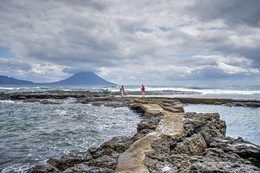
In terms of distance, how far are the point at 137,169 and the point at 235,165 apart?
2.26 meters

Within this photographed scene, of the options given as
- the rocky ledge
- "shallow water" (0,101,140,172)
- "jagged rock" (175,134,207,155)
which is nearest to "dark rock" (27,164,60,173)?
the rocky ledge

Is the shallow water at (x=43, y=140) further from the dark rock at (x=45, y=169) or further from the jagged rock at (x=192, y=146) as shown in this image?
the jagged rock at (x=192, y=146)

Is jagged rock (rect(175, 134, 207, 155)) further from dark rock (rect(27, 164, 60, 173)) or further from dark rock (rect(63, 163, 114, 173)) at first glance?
dark rock (rect(27, 164, 60, 173))

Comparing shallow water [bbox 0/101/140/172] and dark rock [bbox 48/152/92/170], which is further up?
dark rock [bbox 48/152/92/170]

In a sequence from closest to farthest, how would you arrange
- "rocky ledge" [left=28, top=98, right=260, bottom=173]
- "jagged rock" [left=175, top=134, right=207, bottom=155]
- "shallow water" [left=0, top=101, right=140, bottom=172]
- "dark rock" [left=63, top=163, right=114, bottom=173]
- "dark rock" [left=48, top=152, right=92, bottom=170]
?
"rocky ledge" [left=28, top=98, right=260, bottom=173]
"dark rock" [left=63, top=163, right=114, bottom=173]
"dark rock" [left=48, top=152, right=92, bottom=170]
"jagged rock" [left=175, top=134, right=207, bottom=155]
"shallow water" [left=0, top=101, right=140, bottom=172]

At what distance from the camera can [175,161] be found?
266 inches

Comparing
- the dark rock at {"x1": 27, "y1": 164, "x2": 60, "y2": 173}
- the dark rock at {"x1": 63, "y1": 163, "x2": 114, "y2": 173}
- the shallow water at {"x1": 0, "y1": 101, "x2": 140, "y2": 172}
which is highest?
the dark rock at {"x1": 63, "y1": 163, "x2": 114, "y2": 173}

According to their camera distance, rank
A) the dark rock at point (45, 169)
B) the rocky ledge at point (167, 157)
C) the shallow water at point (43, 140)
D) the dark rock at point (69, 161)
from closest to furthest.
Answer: the rocky ledge at point (167, 157) < the dark rock at point (45, 169) < the dark rock at point (69, 161) < the shallow water at point (43, 140)

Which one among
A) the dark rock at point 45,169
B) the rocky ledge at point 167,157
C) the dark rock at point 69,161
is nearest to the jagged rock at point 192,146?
the rocky ledge at point 167,157

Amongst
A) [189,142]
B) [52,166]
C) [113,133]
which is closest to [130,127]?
[113,133]

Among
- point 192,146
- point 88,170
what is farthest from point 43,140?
point 192,146

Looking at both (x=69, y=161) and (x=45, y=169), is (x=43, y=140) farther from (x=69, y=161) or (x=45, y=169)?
(x=45, y=169)

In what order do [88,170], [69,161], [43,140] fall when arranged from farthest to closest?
[43,140], [69,161], [88,170]

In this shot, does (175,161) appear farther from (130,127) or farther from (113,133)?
(130,127)
